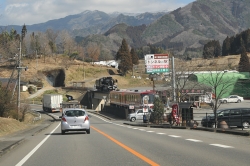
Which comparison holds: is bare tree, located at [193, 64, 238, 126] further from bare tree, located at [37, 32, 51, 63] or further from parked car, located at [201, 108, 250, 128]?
bare tree, located at [37, 32, 51, 63]

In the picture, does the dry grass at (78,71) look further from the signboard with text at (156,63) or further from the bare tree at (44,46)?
the signboard with text at (156,63)

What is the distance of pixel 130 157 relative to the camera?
34.7ft

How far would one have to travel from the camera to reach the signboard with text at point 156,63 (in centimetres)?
4706

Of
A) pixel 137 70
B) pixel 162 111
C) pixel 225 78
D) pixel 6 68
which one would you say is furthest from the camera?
pixel 137 70

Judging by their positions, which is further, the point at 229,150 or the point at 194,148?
the point at 194,148

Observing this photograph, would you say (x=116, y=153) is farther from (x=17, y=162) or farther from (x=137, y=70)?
(x=137, y=70)

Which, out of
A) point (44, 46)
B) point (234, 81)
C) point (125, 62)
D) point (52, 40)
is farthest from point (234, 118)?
point (52, 40)

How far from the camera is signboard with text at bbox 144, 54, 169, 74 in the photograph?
47.1 metres

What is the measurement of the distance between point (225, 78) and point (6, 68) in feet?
228

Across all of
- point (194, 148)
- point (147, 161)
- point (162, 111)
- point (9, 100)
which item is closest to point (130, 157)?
point (147, 161)

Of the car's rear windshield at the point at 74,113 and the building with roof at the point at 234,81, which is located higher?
the building with roof at the point at 234,81

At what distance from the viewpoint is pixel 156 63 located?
47219mm

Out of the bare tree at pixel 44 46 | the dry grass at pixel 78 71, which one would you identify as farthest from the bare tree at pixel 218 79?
the bare tree at pixel 44 46

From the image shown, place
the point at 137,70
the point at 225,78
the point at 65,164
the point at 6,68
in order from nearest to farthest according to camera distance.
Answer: the point at 65,164 → the point at 225,78 → the point at 6,68 → the point at 137,70
